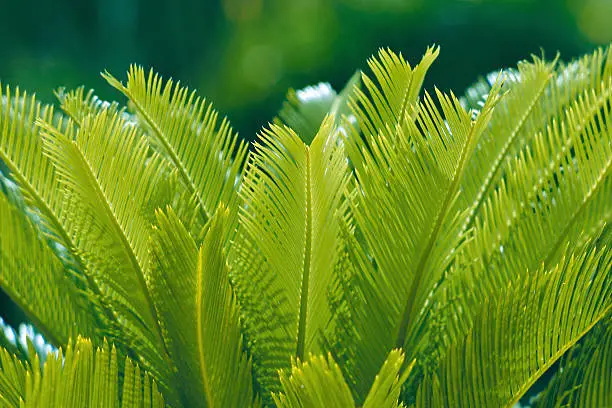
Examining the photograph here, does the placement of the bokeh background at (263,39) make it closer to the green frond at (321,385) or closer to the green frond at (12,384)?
the green frond at (12,384)

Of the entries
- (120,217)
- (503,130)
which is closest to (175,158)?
(120,217)

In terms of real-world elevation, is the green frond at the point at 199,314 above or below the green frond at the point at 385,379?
above

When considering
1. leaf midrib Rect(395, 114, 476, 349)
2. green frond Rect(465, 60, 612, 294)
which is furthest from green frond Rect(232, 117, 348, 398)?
green frond Rect(465, 60, 612, 294)

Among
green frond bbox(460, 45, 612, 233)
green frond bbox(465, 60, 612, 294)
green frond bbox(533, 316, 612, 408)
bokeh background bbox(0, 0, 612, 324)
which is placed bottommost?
green frond bbox(533, 316, 612, 408)

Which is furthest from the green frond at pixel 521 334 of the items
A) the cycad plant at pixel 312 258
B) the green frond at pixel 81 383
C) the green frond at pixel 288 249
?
the green frond at pixel 81 383

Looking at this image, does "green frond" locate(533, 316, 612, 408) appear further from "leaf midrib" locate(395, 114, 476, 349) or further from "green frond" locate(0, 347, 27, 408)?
"green frond" locate(0, 347, 27, 408)

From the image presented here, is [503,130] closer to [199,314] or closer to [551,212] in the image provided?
[551,212]
